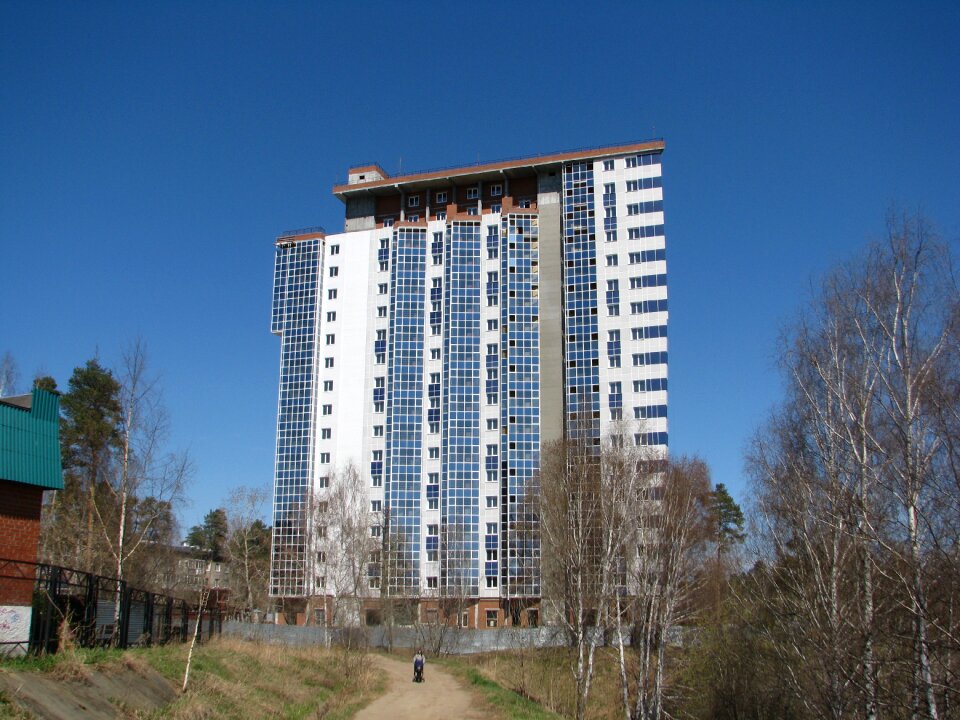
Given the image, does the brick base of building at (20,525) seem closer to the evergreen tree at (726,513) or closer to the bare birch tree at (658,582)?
the bare birch tree at (658,582)

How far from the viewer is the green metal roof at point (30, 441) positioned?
2261cm

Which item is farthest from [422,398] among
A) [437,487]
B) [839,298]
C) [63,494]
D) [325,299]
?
[839,298]

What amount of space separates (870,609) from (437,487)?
55419 millimetres

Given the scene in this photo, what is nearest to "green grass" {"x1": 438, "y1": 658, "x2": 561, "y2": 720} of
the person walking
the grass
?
the person walking

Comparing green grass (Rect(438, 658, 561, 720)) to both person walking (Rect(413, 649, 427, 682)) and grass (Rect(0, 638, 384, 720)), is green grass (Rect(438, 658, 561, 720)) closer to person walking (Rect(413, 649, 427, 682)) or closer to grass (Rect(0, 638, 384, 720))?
person walking (Rect(413, 649, 427, 682))

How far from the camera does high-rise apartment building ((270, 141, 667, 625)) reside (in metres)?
72.9

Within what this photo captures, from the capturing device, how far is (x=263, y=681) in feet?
88.0

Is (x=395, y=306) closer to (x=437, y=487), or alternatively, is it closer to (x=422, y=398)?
(x=422, y=398)

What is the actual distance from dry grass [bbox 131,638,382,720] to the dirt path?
0.75 meters

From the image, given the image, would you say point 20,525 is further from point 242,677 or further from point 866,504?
point 866,504

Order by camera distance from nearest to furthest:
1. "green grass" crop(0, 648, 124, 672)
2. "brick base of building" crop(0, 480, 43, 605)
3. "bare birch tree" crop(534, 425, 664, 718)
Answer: "green grass" crop(0, 648, 124, 672) < "brick base of building" crop(0, 480, 43, 605) < "bare birch tree" crop(534, 425, 664, 718)

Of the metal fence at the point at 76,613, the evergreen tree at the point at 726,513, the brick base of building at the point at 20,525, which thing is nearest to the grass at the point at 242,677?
the metal fence at the point at 76,613

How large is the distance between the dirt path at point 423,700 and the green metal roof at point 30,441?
12167 mm

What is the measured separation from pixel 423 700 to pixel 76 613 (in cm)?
1383
